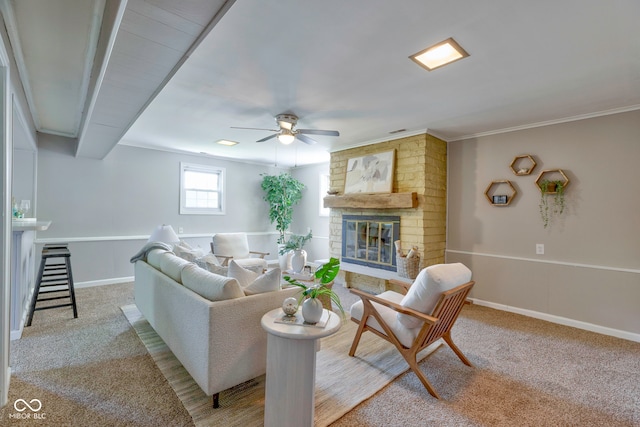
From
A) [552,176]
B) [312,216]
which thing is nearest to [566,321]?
[552,176]

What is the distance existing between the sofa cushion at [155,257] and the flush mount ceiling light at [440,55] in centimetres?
294

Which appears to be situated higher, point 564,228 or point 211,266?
point 564,228

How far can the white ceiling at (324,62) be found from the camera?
1653 mm

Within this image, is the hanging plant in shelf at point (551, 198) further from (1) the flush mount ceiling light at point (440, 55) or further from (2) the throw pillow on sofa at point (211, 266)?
(2) the throw pillow on sofa at point (211, 266)

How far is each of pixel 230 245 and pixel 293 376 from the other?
3.82 meters

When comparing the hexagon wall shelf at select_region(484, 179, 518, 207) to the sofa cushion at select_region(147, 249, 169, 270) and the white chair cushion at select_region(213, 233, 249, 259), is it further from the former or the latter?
the sofa cushion at select_region(147, 249, 169, 270)

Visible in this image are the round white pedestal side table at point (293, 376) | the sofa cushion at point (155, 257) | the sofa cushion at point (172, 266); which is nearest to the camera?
the round white pedestal side table at point (293, 376)

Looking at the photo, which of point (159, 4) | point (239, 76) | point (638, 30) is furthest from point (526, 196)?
point (159, 4)

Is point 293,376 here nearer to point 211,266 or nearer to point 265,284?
point 265,284

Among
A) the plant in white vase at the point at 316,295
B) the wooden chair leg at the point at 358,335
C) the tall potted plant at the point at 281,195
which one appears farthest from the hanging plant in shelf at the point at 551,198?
the tall potted plant at the point at 281,195

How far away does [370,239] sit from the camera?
4.71 metres

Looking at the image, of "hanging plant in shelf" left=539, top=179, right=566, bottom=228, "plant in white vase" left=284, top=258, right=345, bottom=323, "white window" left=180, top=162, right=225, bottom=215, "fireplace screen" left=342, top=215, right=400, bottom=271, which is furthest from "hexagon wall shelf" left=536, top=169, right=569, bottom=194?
"white window" left=180, top=162, right=225, bottom=215

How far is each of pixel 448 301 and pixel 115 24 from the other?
2726mm

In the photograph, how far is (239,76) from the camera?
8.21ft
